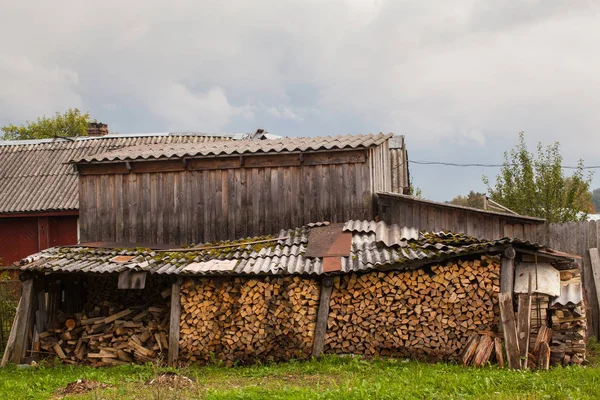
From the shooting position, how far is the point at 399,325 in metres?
10.5

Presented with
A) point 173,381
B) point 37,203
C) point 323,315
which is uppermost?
point 37,203

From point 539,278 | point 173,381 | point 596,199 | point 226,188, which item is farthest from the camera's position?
point 596,199

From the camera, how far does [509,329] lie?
977 centimetres

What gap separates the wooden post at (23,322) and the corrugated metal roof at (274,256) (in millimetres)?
636

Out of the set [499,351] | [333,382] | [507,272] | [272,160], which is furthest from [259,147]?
[499,351]

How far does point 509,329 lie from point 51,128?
119 ft

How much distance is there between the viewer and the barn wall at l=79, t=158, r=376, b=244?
43.2 feet

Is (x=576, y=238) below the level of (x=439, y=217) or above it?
below

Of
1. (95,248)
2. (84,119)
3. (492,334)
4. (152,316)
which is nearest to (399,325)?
(492,334)

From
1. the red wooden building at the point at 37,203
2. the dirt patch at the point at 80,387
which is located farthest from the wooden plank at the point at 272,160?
the red wooden building at the point at 37,203

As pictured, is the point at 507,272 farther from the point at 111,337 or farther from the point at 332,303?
the point at 111,337

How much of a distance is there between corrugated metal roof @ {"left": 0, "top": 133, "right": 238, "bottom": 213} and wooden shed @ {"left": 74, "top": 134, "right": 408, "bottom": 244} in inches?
244

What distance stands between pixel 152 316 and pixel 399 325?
17.5 ft

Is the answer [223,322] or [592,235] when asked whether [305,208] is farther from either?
[592,235]
